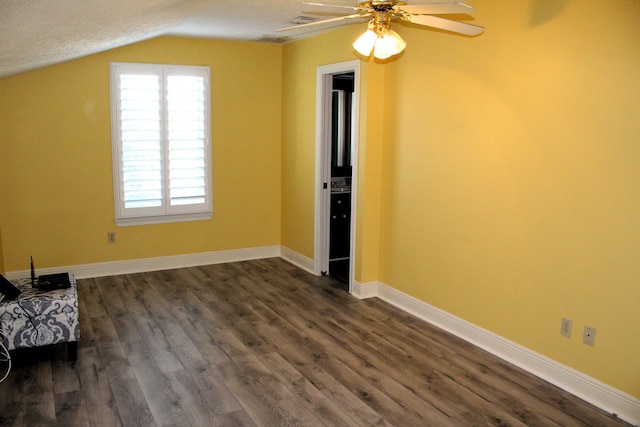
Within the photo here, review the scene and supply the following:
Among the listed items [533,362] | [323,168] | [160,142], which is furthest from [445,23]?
[160,142]

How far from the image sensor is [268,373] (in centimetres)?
354

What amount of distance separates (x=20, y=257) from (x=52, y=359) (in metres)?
1.99

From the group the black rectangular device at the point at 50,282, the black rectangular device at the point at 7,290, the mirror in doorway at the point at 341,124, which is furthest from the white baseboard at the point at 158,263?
the black rectangular device at the point at 7,290

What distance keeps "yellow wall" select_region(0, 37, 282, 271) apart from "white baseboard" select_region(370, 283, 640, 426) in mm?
2329

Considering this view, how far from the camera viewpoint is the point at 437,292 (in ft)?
14.3

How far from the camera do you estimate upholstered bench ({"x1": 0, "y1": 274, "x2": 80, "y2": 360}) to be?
3.47 metres

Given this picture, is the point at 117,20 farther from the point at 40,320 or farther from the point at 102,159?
the point at 102,159

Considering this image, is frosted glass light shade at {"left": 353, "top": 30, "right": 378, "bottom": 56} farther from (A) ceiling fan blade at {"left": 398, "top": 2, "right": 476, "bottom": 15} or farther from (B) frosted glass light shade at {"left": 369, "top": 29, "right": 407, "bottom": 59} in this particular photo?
(A) ceiling fan blade at {"left": 398, "top": 2, "right": 476, "bottom": 15}

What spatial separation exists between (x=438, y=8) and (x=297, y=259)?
13.6 feet

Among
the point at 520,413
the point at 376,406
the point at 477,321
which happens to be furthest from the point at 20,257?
the point at 520,413

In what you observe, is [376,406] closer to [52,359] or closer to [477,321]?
[477,321]

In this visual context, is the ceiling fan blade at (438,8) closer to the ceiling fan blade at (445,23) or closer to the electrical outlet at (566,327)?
the ceiling fan blade at (445,23)

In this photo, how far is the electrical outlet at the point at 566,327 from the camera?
10.9ft

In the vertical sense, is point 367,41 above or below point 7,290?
above
